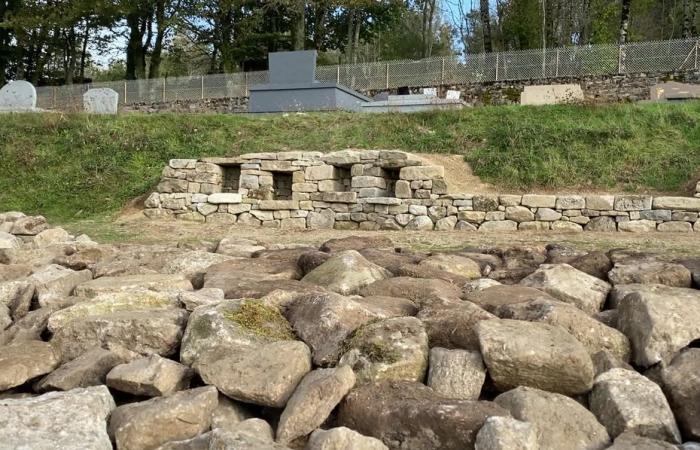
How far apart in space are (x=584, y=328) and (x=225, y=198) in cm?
874

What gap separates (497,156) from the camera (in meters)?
11.9

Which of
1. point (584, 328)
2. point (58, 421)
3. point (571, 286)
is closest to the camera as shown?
point (58, 421)

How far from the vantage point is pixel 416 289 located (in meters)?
5.06

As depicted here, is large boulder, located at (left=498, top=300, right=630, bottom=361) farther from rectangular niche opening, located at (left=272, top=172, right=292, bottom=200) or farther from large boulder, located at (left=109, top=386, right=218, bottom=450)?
rectangular niche opening, located at (left=272, top=172, right=292, bottom=200)

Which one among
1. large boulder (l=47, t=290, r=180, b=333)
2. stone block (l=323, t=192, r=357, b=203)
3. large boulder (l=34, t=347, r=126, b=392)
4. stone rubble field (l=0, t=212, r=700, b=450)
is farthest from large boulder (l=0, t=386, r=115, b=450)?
stone block (l=323, t=192, r=357, b=203)

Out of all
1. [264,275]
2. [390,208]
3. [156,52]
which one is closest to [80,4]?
→ [156,52]

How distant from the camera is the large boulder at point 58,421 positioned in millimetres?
3150

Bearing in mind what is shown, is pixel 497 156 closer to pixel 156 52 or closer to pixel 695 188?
pixel 695 188

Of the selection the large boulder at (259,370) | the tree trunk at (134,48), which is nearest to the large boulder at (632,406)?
the large boulder at (259,370)

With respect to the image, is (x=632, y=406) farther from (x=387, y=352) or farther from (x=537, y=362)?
(x=387, y=352)

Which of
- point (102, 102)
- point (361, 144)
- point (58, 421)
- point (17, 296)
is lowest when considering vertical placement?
point (58, 421)

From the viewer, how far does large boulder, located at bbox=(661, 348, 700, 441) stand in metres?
3.37

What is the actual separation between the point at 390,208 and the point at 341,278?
573 cm

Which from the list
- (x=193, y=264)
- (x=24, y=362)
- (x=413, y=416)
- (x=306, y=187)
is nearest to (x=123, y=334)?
(x=24, y=362)
